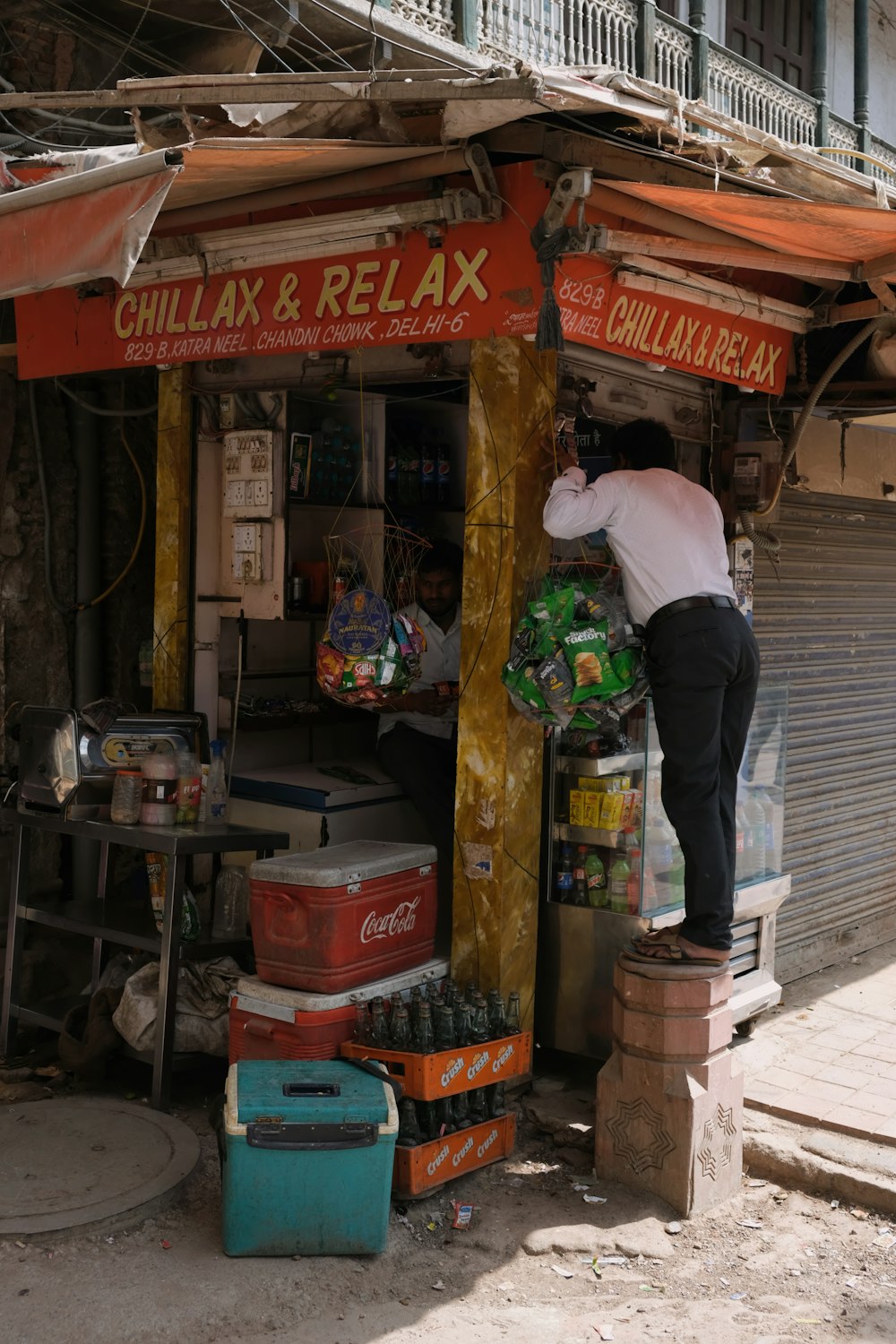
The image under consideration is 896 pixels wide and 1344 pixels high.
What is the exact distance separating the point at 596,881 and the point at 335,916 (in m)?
1.24

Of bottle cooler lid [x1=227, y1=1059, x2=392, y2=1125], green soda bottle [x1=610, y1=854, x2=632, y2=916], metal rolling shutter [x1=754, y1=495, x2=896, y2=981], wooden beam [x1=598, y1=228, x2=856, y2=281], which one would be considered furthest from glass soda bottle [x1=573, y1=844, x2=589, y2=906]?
wooden beam [x1=598, y1=228, x2=856, y2=281]

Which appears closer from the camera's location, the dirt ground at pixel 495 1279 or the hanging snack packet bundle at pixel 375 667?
the dirt ground at pixel 495 1279

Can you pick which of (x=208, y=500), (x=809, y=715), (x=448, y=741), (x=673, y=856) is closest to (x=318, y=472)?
(x=208, y=500)

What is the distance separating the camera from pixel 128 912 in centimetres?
555

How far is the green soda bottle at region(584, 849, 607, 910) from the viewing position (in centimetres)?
512

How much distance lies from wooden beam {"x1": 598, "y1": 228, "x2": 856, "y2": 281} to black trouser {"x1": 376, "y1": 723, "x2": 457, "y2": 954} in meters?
2.31

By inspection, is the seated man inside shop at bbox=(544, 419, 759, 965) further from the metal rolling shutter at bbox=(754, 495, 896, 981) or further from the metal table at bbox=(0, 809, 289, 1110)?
the metal rolling shutter at bbox=(754, 495, 896, 981)

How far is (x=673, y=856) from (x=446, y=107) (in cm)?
303

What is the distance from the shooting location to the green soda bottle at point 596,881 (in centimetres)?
512

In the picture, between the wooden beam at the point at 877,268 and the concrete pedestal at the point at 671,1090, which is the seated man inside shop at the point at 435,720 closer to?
the concrete pedestal at the point at 671,1090

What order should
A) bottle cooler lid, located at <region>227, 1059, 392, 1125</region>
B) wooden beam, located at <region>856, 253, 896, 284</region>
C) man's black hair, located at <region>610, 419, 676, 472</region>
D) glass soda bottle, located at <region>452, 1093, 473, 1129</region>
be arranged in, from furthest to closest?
man's black hair, located at <region>610, 419, 676, 472</region> < wooden beam, located at <region>856, 253, 896, 284</region> < glass soda bottle, located at <region>452, 1093, 473, 1129</region> < bottle cooler lid, located at <region>227, 1059, 392, 1125</region>

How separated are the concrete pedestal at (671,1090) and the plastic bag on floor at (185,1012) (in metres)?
1.55

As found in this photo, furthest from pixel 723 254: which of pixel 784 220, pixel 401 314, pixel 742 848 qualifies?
pixel 742 848

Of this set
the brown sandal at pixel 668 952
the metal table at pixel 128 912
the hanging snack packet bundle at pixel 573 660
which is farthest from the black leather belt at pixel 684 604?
the metal table at pixel 128 912
